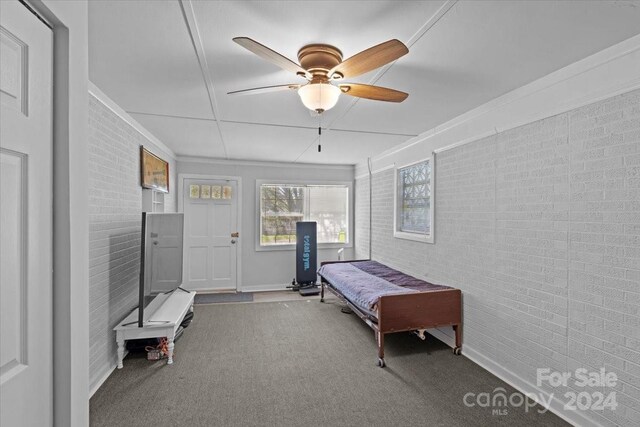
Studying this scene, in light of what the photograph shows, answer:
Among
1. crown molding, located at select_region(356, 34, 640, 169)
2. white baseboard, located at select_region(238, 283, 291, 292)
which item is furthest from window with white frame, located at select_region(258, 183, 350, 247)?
crown molding, located at select_region(356, 34, 640, 169)

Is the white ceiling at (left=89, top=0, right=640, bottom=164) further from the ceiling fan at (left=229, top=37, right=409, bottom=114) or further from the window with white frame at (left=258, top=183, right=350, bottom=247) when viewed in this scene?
the window with white frame at (left=258, top=183, right=350, bottom=247)

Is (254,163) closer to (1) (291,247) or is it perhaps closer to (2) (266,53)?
(1) (291,247)

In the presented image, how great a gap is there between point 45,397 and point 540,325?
9.22ft

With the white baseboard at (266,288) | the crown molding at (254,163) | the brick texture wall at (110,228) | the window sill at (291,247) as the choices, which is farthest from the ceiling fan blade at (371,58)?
the white baseboard at (266,288)

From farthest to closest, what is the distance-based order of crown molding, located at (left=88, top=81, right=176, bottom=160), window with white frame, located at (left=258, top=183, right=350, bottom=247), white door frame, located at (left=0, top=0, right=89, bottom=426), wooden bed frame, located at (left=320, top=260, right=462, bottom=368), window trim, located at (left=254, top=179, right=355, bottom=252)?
1. window with white frame, located at (left=258, top=183, right=350, bottom=247)
2. window trim, located at (left=254, top=179, right=355, bottom=252)
3. wooden bed frame, located at (left=320, top=260, right=462, bottom=368)
4. crown molding, located at (left=88, top=81, right=176, bottom=160)
5. white door frame, located at (left=0, top=0, right=89, bottom=426)

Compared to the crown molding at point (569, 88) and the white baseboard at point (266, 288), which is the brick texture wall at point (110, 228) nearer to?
the white baseboard at point (266, 288)

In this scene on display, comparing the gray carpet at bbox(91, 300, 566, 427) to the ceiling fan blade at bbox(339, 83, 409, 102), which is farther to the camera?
the gray carpet at bbox(91, 300, 566, 427)

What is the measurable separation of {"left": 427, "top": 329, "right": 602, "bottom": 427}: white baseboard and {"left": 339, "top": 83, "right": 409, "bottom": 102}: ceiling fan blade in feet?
7.68

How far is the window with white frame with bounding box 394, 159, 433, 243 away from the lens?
12.3 feet

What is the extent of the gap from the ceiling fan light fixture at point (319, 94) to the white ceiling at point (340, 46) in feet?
0.74

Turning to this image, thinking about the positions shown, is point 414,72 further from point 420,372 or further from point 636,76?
point 420,372

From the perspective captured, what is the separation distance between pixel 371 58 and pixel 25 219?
1550 millimetres

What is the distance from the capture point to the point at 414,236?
3895mm

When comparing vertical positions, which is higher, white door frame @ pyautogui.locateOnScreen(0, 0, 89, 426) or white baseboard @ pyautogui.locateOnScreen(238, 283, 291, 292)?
white door frame @ pyautogui.locateOnScreen(0, 0, 89, 426)
